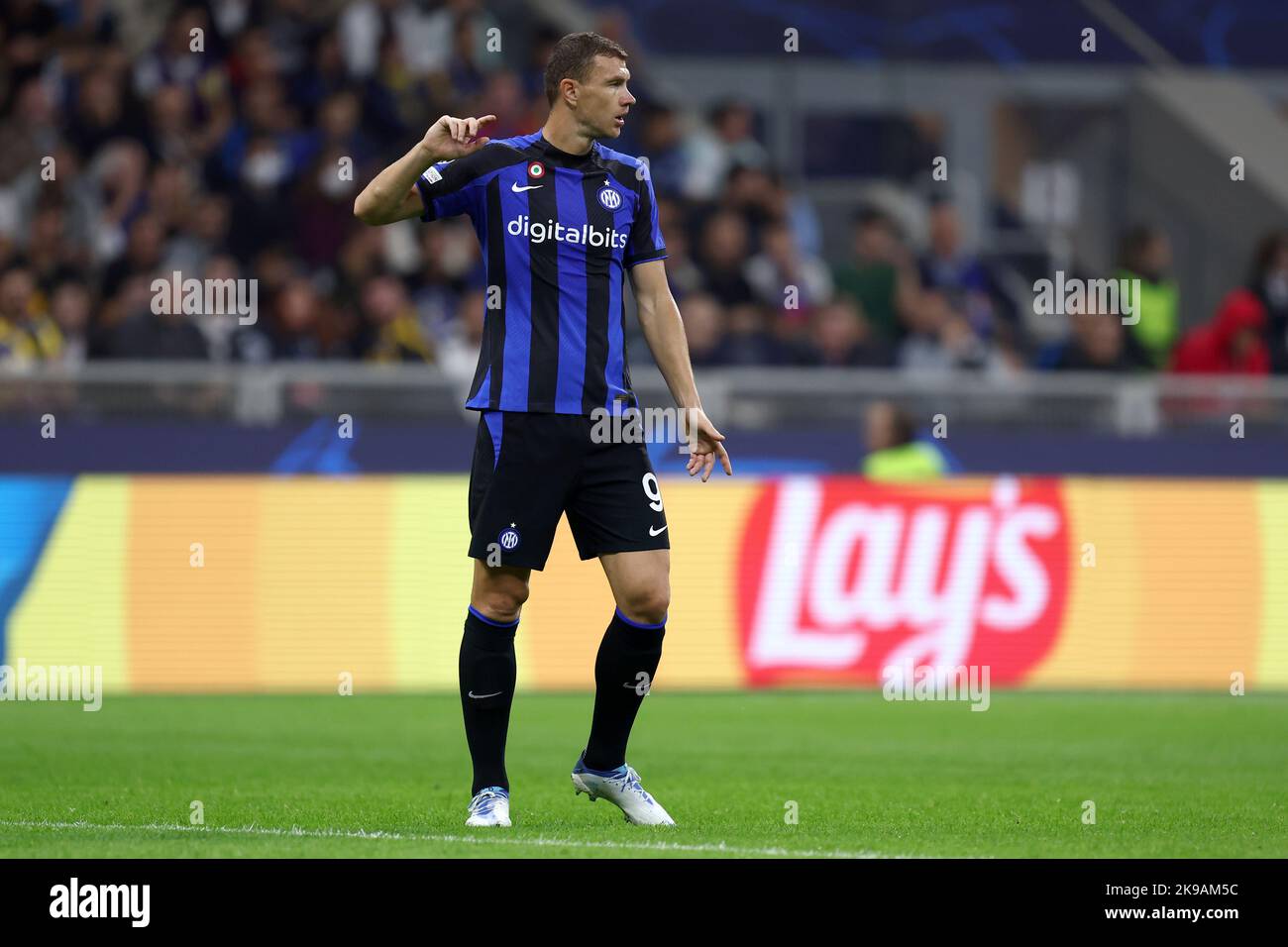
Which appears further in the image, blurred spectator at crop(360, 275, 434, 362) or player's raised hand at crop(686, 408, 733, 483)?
blurred spectator at crop(360, 275, 434, 362)

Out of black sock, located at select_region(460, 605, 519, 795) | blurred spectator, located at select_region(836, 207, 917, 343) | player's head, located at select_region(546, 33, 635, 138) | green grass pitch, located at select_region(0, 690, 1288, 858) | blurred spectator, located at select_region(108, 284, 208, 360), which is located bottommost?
green grass pitch, located at select_region(0, 690, 1288, 858)

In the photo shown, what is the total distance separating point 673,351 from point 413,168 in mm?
1056

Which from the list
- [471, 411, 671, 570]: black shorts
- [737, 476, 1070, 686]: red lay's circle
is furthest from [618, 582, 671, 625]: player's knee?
[737, 476, 1070, 686]: red lay's circle

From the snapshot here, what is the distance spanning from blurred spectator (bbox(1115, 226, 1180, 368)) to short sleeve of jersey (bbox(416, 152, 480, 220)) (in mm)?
10505

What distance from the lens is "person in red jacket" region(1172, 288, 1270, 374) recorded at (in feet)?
53.5

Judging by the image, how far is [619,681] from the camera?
7.17m

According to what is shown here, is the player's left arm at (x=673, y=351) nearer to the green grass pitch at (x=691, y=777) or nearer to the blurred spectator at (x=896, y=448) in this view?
the green grass pitch at (x=691, y=777)

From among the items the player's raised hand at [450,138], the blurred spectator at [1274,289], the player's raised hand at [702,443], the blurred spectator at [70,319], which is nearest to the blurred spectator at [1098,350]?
the blurred spectator at [1274,289]

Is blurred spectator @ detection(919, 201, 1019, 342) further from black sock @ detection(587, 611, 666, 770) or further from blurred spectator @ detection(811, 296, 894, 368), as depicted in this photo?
black sock @ detection(587, 611, 666, 770)

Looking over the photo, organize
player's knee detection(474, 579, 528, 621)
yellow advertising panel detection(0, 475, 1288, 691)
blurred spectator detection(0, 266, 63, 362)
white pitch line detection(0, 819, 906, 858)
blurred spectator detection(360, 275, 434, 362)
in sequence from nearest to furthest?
white pitch line detection(0, 819, 906, 858), player's knee detection(474, 579, 528, 621), yellow advertising panel detection(0, 475, 1288, 691), blurred spectator detection(0, 266, 63, 362), blurred spectator detection(360, 275, 434, 362)

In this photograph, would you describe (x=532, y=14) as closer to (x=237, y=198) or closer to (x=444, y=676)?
(x=237, y=198)

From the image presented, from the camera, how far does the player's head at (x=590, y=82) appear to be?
6.97 m

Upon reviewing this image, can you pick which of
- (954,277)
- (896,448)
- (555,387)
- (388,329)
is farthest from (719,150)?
(555,387)

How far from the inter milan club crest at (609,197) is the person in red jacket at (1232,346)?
1017cm
